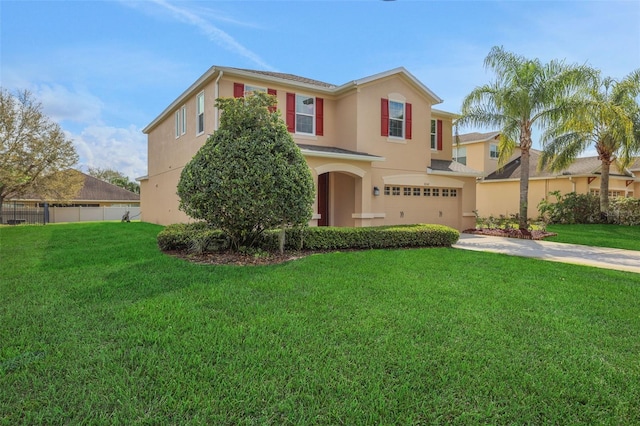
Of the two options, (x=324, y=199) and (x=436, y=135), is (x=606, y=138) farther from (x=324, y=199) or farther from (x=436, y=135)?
(x=324, y=199)

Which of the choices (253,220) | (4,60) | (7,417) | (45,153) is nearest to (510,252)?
(253,220)

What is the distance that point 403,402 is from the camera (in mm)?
2861

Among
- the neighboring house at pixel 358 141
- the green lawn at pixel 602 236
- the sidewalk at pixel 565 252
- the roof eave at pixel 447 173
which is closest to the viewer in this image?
the sidewalk at pixel 565 252

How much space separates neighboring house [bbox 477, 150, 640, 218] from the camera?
22.5m

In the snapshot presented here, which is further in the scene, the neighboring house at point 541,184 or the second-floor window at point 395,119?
the neighboring house at point 541,184

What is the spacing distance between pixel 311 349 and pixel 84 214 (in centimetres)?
3591

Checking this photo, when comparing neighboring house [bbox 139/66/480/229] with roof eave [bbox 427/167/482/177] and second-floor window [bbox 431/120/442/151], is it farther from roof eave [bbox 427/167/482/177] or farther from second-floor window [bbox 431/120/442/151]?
second-floor window [bbox 431/120/442/151]

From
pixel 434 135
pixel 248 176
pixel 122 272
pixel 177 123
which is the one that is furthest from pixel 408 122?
pixel 122 272

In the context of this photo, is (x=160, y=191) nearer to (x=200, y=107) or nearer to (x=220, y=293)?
(x=200, y=107)

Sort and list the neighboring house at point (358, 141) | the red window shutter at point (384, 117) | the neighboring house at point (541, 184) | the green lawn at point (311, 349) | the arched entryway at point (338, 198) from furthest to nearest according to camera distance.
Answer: the neighboring house at point (541, 184) < the red window shutter at point (384, 117) < the arched entryway at point (338, 198) < the neighboring house at point (358, 141) < the green lawn at point (311, 349)

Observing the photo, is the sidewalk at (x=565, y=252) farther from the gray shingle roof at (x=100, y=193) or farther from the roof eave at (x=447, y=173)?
the gray shingle roof at (x=100, y=193)

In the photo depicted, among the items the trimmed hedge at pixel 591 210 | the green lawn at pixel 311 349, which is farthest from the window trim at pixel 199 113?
the trimmed hedge at pixel 591 210

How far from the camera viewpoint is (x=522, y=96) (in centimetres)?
1402

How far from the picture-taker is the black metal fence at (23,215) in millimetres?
28625
